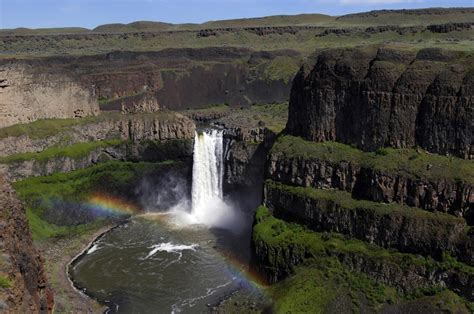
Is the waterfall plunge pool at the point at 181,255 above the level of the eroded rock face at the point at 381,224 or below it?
below

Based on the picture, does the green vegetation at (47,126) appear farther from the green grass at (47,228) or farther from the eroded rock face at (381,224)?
the eroded rock face at (381,224)

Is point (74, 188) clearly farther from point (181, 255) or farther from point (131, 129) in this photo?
point (181, 255)

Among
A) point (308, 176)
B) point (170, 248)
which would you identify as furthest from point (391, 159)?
point (170, 248)

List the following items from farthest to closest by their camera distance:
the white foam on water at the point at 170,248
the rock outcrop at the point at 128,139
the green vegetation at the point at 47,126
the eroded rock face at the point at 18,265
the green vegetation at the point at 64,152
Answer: the rock outcrop at the point at 128,139 → the green vegetation at the point at 47,126 → the green vegetation at the point at 64,152 → the white foam on water at the point at 170,248 → the eroded rock face at the point at 18,265

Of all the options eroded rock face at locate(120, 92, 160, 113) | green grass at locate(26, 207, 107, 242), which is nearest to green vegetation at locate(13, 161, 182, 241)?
green grass at locate(26, 207, 107, 242)

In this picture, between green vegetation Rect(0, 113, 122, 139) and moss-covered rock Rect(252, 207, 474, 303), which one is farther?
green vegetation Rect(0, 113, 122, 139)

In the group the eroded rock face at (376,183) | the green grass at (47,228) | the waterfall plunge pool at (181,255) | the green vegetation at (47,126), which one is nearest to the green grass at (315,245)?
the eroded rock face at (376,183)

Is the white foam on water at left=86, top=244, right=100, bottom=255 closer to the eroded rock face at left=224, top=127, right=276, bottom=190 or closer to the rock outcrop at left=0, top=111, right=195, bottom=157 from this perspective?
the eroded rock face at left=224, top=127, right=276, bottom=190
